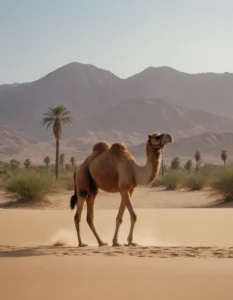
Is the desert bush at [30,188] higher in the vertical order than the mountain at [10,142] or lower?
lower

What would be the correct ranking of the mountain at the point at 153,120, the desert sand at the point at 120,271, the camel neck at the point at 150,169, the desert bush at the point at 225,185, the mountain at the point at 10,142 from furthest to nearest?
the mountain at the point at 153,120 < the mountain at the point at 10,142 < the desert bush at the point at 225,185 < the camel neck at the point at 150,169 < the desert sand at the point at 120,271

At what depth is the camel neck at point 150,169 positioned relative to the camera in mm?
10016

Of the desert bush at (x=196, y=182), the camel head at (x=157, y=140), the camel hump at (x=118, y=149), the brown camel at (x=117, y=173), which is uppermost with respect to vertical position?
the camel head at (x=157, y=140)

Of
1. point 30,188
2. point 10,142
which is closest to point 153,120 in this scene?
point 10,142

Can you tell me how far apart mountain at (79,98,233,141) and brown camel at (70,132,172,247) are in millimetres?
160364

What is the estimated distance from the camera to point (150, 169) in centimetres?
1002

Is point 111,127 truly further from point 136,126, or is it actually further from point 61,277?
point 61,277

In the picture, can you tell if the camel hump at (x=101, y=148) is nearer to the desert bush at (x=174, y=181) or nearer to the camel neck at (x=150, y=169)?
the camel neck at (x=150, y=169)

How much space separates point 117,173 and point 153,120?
168957 mm

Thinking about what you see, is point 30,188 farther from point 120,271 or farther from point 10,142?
point 10,142

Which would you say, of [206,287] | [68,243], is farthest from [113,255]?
[68,243]

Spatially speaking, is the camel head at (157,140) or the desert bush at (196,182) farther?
the desert bush at (196,182)

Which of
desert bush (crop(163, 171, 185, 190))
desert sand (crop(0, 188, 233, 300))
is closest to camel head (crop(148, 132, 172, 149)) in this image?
desert sand (crop(0, 188, 233, 300))

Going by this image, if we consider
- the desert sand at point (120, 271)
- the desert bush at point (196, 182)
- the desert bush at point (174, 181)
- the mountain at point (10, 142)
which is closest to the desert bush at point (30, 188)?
the desert bush at point (196, 182)
